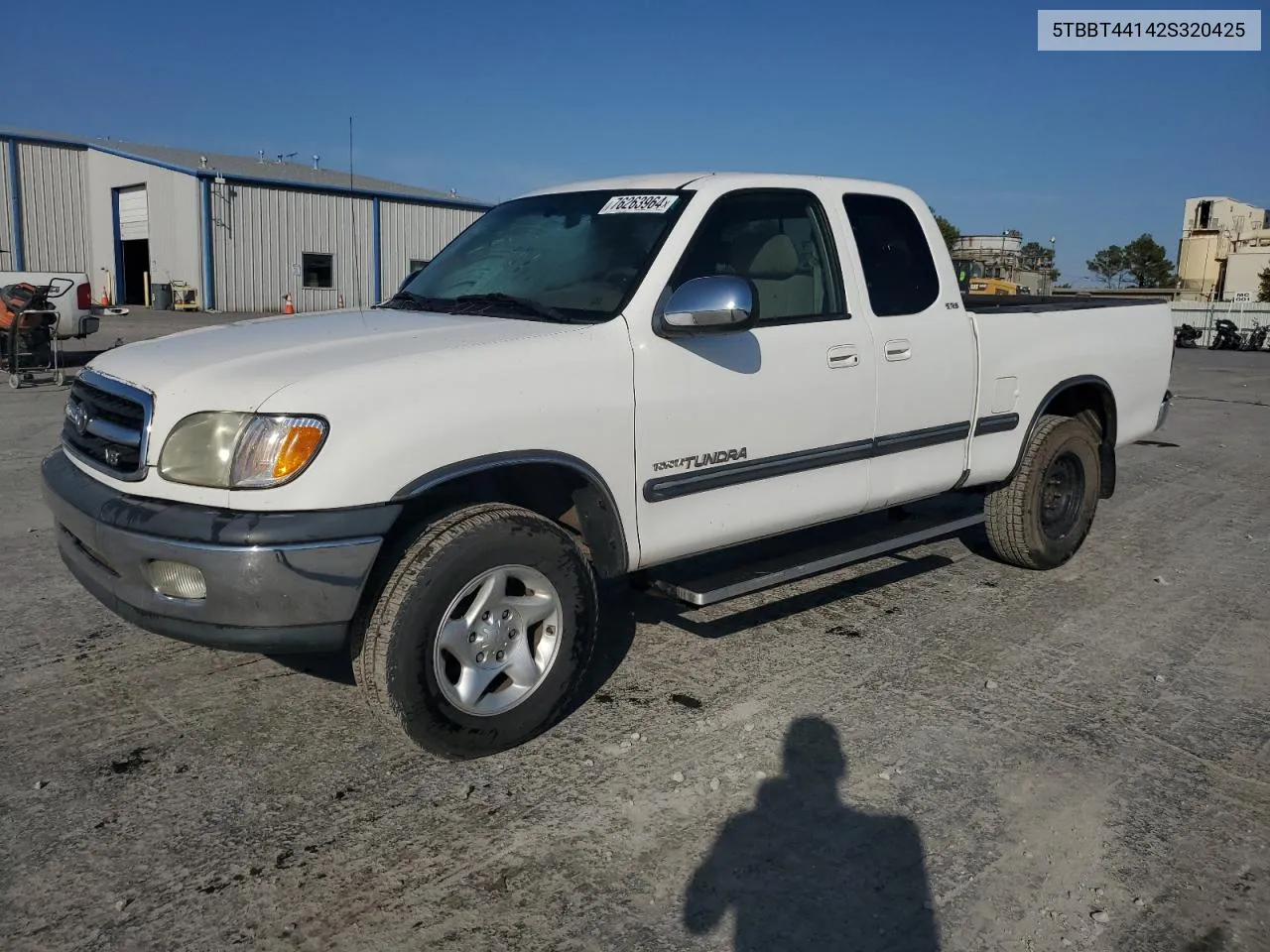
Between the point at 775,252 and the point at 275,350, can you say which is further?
the point at 775,252

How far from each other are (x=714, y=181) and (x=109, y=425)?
2.47 metres

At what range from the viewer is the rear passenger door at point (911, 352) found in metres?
4.68

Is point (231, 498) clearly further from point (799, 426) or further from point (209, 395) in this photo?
point (799, 426)

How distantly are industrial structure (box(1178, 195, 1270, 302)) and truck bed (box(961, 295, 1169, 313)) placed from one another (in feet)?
163

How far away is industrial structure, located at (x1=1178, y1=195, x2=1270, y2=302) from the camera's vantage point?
1954 inches

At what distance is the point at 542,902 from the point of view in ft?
9.01

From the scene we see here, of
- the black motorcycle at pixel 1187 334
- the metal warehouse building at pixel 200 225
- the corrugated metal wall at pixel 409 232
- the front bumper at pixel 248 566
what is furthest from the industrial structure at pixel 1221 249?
the front bumper at pixel 248 566

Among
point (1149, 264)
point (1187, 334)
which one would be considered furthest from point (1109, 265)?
point (1187, 334)

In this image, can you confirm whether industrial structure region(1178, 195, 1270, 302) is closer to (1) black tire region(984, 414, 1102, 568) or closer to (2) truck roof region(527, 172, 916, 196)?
(1) black tire region(984, 414, 1102, 568)

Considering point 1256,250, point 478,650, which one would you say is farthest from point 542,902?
point 1256,250

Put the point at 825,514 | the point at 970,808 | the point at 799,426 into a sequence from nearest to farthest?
1. the point at 970,808
2. the point at 799,426
3. the point at 825,514

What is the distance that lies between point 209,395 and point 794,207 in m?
2.63

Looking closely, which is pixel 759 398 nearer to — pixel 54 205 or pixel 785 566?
pixel 785 566

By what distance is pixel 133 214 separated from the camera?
36.1 m
